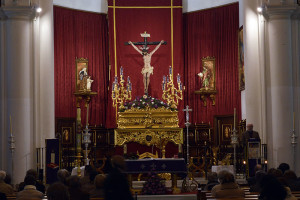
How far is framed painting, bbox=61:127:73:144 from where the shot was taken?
66.3ft

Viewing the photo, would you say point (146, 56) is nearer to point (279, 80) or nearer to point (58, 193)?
point (279, 80)

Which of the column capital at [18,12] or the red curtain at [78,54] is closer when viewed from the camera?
the column capital at [18,12]

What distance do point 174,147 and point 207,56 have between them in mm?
3432

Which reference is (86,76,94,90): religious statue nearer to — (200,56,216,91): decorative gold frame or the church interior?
the church interior

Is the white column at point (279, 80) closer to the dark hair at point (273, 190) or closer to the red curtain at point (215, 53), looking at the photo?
the red curtain at point (215, 53)

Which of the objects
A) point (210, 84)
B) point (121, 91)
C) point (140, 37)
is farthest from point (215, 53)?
→ point (121, 91)

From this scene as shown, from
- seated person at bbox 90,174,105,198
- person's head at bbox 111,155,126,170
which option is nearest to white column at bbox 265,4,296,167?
seated person at bbox 90,174,105,198

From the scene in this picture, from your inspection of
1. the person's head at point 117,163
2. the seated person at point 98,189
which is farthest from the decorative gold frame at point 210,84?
the person's head at point 117,163

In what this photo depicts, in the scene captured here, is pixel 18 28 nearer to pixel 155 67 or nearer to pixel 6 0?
pixel 6 0

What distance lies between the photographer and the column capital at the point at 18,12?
56.2 feet

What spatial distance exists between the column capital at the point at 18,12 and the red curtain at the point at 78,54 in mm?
3318

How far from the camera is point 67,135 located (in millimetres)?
20359

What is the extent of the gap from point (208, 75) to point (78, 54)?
455cm

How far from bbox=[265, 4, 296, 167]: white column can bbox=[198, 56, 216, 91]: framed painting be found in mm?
3823
